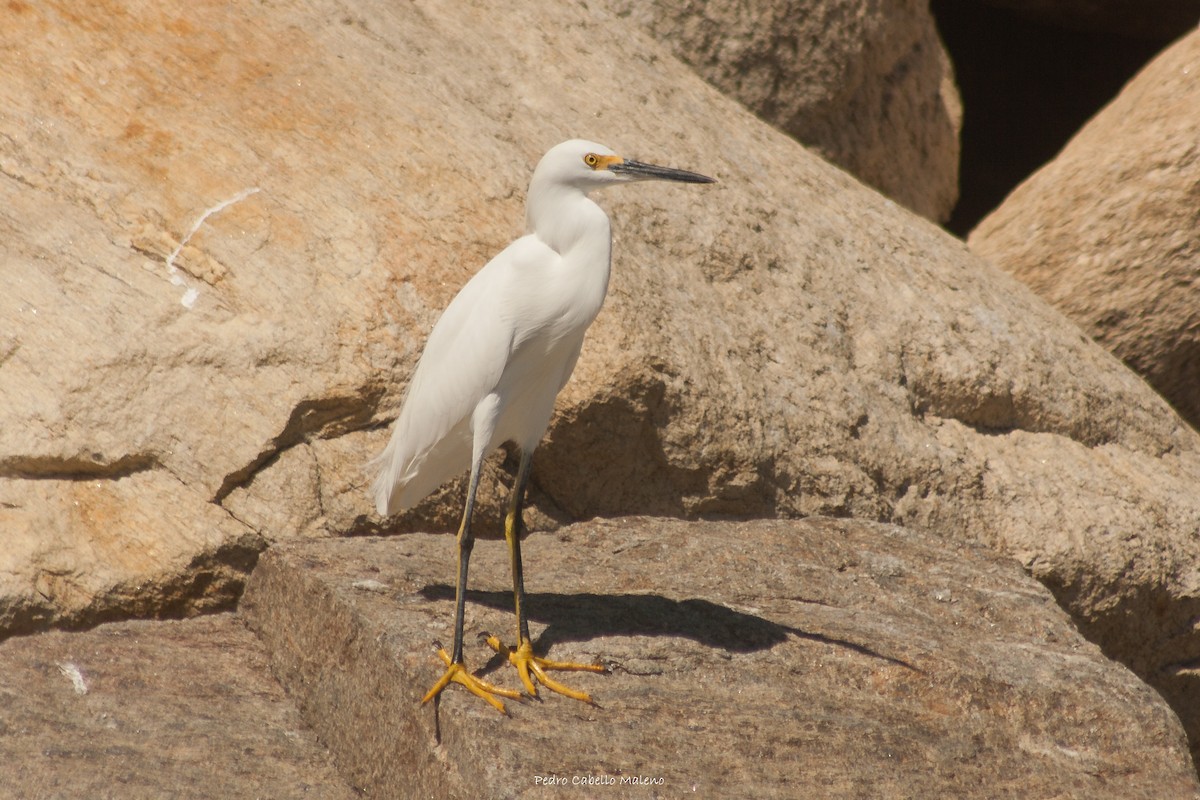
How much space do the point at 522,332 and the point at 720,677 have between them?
3.55ft

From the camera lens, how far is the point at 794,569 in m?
4.04

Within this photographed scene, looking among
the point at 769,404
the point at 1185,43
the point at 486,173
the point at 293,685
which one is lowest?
the point at 293,685

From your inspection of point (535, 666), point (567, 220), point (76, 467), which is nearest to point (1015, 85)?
point (567, 220)

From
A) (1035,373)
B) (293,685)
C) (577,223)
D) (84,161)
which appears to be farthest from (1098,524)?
(84,161)

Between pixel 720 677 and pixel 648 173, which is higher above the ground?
pixel 648 173

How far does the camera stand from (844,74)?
6.97m

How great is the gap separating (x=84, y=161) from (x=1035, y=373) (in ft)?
12.4

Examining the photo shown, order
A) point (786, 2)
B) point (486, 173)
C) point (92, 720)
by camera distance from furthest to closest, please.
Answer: point (786, 2) → point (486, 173) → point (92, 720)

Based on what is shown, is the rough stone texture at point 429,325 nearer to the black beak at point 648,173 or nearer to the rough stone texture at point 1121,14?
the black beak at point 648,173

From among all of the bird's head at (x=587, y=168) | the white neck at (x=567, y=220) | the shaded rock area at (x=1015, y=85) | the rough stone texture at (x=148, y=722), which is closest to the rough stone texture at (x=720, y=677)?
the rough stone texture at (x=148, y=722)

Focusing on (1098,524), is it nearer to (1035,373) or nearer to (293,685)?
(1035,373)

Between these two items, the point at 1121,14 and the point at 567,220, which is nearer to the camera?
the point at 567,220

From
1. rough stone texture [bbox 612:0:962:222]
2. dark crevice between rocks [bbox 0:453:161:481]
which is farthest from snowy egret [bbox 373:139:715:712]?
rough stone texture [bbox 612:0:962:222]

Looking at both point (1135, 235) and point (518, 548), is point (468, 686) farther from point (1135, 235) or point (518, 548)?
point (1135, 235)
